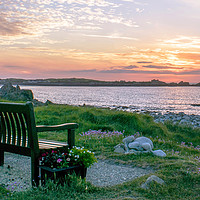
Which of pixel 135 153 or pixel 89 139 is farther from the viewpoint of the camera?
pixel 89 139

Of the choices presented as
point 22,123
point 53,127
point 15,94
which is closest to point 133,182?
point 53,127

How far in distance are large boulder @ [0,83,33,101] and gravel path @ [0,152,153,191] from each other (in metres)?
27.8

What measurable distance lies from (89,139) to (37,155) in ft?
13.9

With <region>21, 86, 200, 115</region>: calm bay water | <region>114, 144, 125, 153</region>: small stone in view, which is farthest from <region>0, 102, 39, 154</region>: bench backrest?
<region>21, 86, 200, 115</region>: calm bay water

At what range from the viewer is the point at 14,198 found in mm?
3934

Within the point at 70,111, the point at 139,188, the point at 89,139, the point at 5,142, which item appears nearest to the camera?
the point at 139,188

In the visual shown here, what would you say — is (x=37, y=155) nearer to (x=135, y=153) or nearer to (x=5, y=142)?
(x=5, y=142)

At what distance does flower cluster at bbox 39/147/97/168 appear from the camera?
14.8ft

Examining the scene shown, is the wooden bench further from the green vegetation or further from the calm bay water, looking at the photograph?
the calm bay water

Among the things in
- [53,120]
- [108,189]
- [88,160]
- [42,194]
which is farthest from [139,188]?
[53,120]

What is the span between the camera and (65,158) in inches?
188

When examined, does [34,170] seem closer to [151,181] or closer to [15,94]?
[151,181]

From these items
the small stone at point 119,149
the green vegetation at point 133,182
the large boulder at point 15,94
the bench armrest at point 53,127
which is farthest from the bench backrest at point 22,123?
the large boulder at point 15,94

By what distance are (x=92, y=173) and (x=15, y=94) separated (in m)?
31.6
